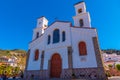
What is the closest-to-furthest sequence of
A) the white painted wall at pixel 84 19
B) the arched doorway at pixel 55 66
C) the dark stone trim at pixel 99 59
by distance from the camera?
the dark stone trim at pixel 99 59 < the arched doorway at pixel 55 66 < the white painted wall at pixel 84 19

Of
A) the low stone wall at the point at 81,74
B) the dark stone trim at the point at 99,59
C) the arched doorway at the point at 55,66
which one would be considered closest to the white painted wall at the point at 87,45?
the dark stone trim at the point at 99,59

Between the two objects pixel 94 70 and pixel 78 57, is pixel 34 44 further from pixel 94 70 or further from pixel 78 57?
pixel 94 70

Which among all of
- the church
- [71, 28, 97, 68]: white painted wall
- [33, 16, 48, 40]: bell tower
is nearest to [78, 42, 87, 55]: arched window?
the church

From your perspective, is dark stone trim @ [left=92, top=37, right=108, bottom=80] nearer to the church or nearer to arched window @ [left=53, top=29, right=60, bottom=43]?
the church

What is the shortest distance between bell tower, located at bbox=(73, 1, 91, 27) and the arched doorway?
22.0ft

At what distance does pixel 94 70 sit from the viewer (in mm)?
13258

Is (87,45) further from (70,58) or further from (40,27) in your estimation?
(40,27)

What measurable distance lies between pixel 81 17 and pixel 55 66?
9.62 m

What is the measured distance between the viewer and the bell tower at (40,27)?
2206cm

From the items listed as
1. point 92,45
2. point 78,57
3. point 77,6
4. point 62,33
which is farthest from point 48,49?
point 77,6

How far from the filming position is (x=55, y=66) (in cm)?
1650

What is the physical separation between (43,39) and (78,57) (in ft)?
25.7

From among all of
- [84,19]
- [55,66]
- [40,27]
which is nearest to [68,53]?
[55,66]

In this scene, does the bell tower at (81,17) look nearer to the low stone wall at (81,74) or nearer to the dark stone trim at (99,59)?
the dark stone trim at (99,59)
